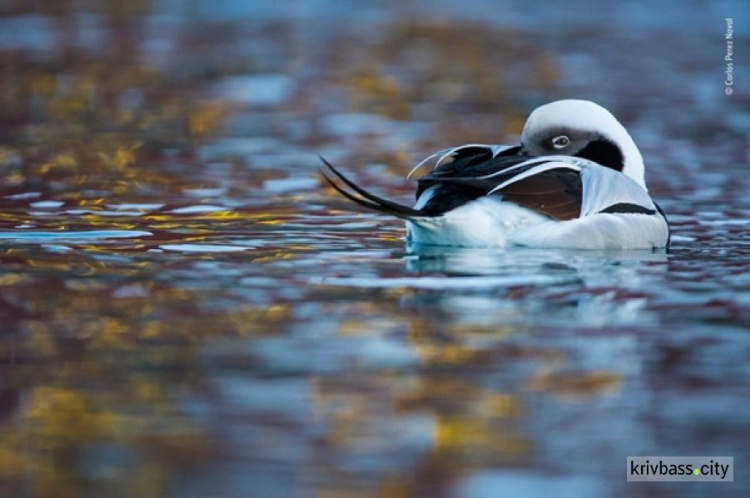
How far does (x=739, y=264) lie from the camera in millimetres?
7098

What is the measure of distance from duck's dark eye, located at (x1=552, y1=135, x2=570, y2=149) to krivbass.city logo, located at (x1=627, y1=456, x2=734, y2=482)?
12.0 feet

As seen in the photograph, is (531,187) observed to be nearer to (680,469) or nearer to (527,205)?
(527,205)

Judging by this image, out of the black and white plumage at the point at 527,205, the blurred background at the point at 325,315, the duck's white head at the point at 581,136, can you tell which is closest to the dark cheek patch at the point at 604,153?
the duck's white head at the point at 581,136

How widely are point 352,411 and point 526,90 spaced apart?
33.2 feet

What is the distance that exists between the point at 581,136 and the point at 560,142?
10 centimetres

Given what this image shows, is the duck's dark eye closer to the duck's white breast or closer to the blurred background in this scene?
the duck's white breast

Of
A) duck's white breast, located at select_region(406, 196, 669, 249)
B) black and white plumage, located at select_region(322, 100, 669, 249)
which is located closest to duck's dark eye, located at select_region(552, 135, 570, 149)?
black and white plumage, located at select_region(322, 100, 669, 249)

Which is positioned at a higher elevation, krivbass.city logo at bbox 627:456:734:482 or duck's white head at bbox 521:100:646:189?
duck's white head at bbox 521:100:646:189

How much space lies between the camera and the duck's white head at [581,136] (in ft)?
25.2

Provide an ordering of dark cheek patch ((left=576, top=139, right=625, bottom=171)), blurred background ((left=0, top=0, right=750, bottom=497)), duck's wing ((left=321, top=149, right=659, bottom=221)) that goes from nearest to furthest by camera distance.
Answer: blurred background ((left=0, top=0, right=750, bottom=497)) → duck's wing ((left=321, top=149, right=659, bottom=221)) → dark cheek patch ((left=576, top=139, right=625, bottom=171))

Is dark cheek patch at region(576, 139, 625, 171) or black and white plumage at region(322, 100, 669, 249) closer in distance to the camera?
black and white plumage at region(322, 100, 669, 249)

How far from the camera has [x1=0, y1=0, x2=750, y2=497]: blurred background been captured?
13.8 feet

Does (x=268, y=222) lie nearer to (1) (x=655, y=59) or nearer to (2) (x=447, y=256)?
(2) (x=447, y=256)

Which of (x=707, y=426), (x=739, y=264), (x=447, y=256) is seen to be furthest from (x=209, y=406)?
(x=739, y=264)
